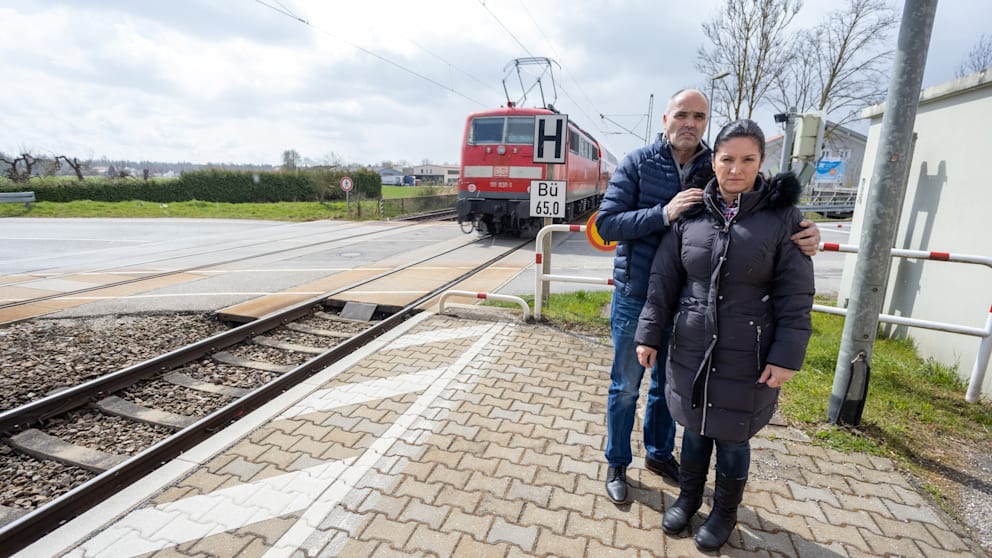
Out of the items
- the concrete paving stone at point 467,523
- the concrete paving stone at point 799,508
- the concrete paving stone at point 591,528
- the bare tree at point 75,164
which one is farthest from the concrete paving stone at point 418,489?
the bare tree at point 75,164

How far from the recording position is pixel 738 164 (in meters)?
2.09

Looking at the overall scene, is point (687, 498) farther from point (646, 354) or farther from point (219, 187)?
point (219, 187)

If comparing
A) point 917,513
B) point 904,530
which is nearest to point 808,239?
point 904,530

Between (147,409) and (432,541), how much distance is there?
3004 millimetres

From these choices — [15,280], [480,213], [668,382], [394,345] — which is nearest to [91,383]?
[394,345]

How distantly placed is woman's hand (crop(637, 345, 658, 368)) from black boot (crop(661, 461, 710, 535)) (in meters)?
0.52

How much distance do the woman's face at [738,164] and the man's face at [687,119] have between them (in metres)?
0.29

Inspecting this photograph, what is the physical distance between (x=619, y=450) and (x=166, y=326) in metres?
5.54

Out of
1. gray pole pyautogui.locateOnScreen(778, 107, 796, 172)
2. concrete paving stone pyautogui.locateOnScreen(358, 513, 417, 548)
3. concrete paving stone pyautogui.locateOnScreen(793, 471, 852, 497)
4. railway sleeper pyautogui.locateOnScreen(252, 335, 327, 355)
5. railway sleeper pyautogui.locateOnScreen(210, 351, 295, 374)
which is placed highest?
gray pole pyautogui.locateOnScreen(778, 107, 796, 172)

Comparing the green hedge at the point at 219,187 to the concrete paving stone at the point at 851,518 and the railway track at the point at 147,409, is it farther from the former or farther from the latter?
the concrete paving stone at the point at 851,518

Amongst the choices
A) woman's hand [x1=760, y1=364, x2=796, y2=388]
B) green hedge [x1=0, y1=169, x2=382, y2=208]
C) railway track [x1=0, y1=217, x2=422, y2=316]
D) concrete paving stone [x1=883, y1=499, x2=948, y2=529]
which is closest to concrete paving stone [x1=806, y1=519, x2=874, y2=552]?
concrete paving stone [x1=883, y1=499, x2=948, y2=529]

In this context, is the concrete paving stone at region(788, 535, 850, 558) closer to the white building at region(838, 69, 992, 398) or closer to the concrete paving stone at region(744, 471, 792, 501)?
the concrete paving stone at region(744, 471, 792, 501)

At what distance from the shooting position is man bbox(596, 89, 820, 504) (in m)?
2.38

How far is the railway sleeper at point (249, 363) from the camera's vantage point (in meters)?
4.76
